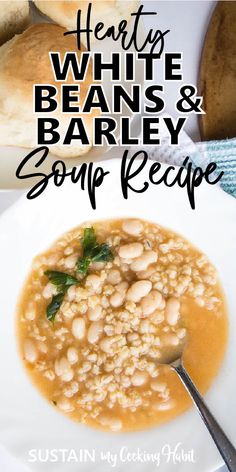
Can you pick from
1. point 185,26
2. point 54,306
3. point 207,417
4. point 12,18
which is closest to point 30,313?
point 54,306

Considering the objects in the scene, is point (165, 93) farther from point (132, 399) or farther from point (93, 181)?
point (132, 399)

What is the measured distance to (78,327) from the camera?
149 cm

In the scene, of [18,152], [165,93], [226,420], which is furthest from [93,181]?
[226,420]

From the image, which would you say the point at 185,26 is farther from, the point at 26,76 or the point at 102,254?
the point at 102,254

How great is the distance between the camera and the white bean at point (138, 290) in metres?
1.49

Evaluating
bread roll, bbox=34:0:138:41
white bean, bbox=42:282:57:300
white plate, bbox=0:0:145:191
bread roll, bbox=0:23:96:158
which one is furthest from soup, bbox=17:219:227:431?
bread roll, bbox=34:0:138:41

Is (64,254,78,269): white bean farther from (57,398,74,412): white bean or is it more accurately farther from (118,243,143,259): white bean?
(57,398,74,412): white bean

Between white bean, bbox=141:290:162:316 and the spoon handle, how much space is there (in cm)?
14

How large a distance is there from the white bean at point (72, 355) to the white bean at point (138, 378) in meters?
0.13

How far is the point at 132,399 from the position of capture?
4.93ft

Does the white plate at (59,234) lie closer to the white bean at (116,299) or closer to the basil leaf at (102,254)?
the basil leaf at (102,254)

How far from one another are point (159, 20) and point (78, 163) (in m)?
0.41

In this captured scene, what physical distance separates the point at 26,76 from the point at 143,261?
18.6 inches

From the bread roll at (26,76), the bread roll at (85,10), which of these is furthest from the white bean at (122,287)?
the bread roll at (85,10)
